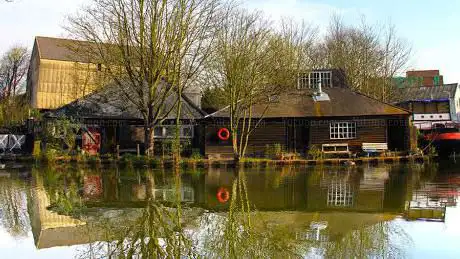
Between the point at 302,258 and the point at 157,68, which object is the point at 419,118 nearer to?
the point at 157,68

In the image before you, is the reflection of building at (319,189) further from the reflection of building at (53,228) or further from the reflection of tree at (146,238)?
the reflection of building at (53,228)

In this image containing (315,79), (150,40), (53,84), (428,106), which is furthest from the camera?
(53,84)

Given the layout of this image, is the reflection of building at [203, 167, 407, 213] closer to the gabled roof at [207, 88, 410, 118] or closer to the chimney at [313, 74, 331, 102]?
the gabled roof at [207, 88, 410, 118]

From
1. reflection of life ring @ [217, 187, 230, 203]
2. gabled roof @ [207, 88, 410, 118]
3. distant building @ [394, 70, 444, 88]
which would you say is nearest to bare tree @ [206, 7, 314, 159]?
gabled roof @ [207, 88, 410, 118]

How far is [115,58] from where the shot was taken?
24.2 metres

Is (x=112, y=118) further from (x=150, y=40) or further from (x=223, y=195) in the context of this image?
(x=223, y=195)

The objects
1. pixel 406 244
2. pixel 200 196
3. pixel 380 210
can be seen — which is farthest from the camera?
pixel 200 196

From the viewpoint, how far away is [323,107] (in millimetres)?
28219

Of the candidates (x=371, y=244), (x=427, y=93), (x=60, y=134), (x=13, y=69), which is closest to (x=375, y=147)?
(x=60, y=134)

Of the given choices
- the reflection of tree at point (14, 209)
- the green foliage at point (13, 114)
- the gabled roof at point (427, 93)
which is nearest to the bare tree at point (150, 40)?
→ the reflection of tree at point (14, 209)

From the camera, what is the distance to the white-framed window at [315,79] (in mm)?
31094

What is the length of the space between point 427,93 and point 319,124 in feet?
80.4

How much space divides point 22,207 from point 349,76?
107 feet

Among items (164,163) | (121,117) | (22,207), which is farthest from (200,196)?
(121,117)
